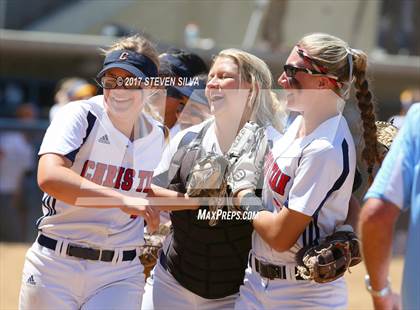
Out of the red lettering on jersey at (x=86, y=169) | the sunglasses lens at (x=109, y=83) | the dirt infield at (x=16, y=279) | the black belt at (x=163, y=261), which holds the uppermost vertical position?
the sunglasses lens at (x=109, y=83)

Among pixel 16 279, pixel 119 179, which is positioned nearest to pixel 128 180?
pixel 119 179

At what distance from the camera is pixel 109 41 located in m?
15.1

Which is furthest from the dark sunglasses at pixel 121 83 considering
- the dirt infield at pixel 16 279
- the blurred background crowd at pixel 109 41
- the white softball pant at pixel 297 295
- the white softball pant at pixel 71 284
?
the dirt infield at pixel 16 279

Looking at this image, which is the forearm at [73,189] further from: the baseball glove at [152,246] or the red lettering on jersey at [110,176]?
the baseball glove at [152,246]

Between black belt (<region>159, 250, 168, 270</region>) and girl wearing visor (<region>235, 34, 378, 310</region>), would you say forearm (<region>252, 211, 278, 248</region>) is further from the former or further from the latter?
black belt (<region>159, 250, 168, 270</region>)

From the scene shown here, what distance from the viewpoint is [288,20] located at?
1005 cm

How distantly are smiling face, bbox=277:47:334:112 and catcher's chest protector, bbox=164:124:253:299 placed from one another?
21.6 inches

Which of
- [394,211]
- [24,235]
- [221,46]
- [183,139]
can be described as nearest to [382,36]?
[221,46]

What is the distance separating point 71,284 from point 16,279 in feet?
20.0

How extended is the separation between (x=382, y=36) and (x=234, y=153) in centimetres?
911

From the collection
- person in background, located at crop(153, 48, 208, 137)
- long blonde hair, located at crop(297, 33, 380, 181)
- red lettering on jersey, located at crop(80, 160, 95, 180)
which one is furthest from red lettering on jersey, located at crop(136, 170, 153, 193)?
long blonde hair, located at crop(297, 33, 380, 181)

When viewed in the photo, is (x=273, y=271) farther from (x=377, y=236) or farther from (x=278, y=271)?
(x=377, y=236)

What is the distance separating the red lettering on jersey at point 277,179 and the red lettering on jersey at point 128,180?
697 millimetres

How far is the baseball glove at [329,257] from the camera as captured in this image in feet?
11.2
